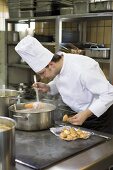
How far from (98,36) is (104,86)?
4.78ft

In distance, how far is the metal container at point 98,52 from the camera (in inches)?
109

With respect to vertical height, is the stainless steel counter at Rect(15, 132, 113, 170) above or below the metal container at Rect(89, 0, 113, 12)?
below

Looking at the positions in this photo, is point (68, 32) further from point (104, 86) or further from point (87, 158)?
point (87, 158)

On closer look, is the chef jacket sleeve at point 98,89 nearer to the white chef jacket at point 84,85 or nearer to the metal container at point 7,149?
the white chef jacket at point 84,85

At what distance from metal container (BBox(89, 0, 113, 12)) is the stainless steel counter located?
5.84 ft

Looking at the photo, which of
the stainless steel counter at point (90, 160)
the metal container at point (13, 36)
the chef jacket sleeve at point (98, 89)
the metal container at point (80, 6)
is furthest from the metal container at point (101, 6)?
the stainless steel counter at point (90, 160)

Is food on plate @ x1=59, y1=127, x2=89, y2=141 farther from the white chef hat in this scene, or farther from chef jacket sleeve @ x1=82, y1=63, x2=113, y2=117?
the white chef hat

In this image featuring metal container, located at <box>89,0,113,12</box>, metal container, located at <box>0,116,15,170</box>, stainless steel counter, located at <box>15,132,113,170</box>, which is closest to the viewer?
metal container, located at <box>0,116,15,170</box>

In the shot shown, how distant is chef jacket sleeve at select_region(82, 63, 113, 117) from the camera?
6.35ft

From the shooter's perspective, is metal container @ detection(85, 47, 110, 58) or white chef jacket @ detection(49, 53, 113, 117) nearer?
white chef jacket @ detection(49, 53, 113, 117)

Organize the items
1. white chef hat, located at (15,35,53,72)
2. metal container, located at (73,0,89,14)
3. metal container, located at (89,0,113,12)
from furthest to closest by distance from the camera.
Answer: metal container, located at (73,0,89,14) < metal container, located at (89,0,113,12) < white chef hat, located at (15,35,53,72)

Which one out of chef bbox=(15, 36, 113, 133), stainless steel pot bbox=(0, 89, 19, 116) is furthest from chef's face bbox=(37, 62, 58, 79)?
stainless steel pot bbox=(0, 89, 19, 116)

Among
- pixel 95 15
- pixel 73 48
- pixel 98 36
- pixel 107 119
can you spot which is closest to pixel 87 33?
pixel 98 36

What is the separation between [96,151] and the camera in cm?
130
